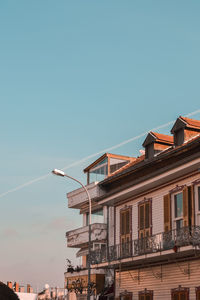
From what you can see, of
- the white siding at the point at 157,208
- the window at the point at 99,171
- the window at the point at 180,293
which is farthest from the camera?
the window at the point at 99,171

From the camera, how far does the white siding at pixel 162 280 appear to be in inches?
875

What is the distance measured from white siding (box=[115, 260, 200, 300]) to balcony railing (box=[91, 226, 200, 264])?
1.27 m

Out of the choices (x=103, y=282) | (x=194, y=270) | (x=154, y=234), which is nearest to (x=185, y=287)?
(x=194, y=270)

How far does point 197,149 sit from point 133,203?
6867 mm

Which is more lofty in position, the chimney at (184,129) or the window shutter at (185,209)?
the chimney at (184,129)

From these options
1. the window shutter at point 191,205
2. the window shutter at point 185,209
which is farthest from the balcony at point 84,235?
the window shutter at point 191,205

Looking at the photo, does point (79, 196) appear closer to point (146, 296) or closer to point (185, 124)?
point (146, 296)

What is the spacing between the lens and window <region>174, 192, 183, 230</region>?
23.6 m

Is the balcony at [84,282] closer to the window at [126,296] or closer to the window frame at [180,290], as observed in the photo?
the window at [126,296]

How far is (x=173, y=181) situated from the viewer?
2441cm

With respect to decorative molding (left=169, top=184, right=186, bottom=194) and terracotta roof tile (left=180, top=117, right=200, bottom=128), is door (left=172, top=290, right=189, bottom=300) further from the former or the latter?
terracotta roof tile (left=180, top=117, right=200, bottom=128)

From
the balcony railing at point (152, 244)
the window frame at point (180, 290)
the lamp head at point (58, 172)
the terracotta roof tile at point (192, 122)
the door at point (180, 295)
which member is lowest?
the door at point (180, 295)

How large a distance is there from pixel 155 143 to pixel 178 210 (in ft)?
16.5

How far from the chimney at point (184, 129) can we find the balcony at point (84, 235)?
13.6 m
